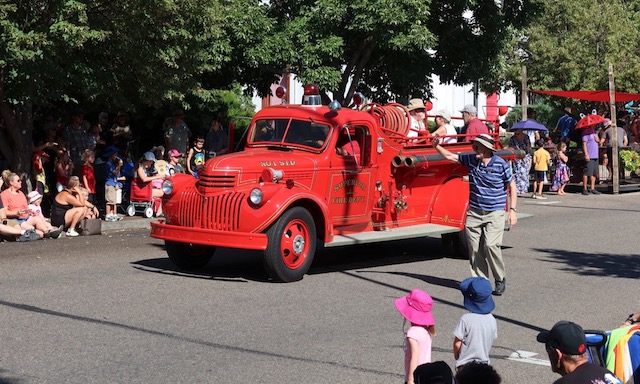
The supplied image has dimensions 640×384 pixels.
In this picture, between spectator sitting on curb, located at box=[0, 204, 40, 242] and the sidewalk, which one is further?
the sidewalk

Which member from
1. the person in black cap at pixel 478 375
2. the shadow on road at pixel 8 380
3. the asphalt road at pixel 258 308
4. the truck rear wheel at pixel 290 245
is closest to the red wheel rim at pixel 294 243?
the truck rear wheel at pixel 290 245

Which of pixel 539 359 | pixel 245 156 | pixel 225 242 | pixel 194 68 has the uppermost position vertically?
pixel 194 68

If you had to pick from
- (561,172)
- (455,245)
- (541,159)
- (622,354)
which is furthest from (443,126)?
(561,172)

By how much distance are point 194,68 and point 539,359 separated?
1095 centimetres

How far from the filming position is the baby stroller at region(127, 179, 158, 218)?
57.9ft

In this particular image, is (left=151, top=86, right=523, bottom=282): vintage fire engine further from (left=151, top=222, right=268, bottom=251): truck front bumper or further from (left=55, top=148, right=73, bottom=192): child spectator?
(left=55, top=148, right=73, bottom=192): child spectator

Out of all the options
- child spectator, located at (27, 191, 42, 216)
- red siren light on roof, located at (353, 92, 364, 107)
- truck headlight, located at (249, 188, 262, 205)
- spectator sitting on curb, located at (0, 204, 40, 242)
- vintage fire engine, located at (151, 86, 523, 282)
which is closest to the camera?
truck headlight, located at (249, 188, 262, 205)

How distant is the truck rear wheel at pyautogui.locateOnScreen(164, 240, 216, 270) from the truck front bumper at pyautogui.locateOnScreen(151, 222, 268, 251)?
0.43m

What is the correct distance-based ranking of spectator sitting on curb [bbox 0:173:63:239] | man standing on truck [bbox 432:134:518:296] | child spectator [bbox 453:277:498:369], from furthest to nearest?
spectator sitting on curb [bbox 0:173:63:239] → man standing on truck [bbox 432:134:518:296] → child spectator [bbox 453:277:498:369]

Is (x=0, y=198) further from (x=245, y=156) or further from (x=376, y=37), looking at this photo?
(x=376, y=37)

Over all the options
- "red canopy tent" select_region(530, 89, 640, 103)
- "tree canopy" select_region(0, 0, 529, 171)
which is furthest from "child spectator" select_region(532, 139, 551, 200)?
"red canopy tent" select_region(530, 89, 640, 103)

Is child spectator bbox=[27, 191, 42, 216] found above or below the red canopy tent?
below

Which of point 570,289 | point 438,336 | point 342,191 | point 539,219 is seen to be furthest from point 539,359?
point 539,219

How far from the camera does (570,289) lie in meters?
11.3
